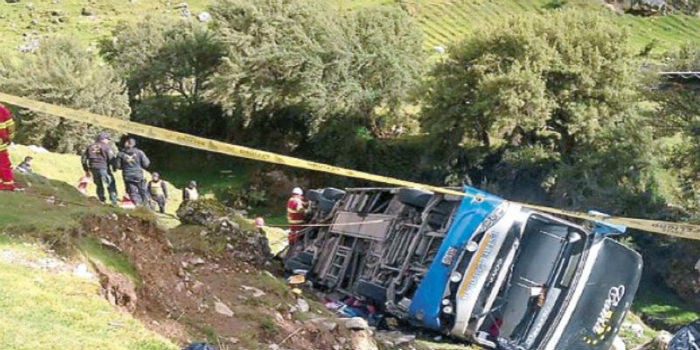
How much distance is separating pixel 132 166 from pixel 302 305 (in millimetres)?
6622

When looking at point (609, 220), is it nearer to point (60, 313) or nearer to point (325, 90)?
point (60, 313)

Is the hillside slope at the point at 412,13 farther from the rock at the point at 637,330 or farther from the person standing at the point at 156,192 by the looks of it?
the rock at the point at 637,330

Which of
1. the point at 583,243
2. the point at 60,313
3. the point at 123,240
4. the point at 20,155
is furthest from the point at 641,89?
the point at 60,313

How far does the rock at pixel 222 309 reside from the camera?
704cm

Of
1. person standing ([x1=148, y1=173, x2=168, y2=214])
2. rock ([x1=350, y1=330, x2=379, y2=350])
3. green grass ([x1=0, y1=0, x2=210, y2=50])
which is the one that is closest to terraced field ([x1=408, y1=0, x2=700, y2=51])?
green grass ([x1=0, y1=0, x2=210, y2=50])

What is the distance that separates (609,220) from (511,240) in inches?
46.3

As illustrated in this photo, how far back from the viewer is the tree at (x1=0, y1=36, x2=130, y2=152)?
Result: 1065 inches

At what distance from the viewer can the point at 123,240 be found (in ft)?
24.1

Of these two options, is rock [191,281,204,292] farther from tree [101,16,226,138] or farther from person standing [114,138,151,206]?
tree [101,16,226,138]

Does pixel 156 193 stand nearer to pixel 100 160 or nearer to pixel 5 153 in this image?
pixel 100 160

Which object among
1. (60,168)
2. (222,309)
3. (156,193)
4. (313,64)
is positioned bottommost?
(60,168)

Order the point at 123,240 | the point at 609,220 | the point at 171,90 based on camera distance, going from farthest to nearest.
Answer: the point at 171,90 → the point at 609,220 → the point at 123,240

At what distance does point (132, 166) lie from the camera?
1362 cm

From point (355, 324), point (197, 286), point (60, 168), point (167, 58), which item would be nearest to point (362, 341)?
point (355, 324)
